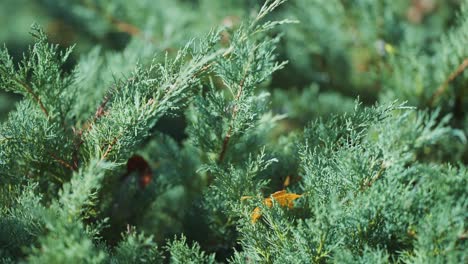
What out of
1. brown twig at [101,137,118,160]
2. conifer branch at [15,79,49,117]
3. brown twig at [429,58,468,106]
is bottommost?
brown twig at [429,58,468,106]

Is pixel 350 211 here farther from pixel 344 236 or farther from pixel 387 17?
pixel 387 17

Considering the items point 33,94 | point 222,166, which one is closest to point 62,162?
point 33,94

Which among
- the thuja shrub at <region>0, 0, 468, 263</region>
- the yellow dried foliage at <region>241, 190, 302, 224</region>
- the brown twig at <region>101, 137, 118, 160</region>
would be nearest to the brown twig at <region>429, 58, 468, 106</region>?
the thuja shrub at <region>0, 0, 468, 263</region>

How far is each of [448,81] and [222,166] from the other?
60 centimetres

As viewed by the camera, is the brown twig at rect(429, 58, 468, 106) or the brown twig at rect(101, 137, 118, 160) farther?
the brown twig at rect(429, 58, 468, 106)

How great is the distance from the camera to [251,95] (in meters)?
0.76

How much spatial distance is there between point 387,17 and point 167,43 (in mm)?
563

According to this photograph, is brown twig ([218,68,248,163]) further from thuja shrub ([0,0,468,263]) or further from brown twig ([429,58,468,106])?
brown twig ([429,58,468,106])

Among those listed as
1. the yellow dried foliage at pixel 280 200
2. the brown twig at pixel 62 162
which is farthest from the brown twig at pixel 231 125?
the brown twig at pixel 62 162

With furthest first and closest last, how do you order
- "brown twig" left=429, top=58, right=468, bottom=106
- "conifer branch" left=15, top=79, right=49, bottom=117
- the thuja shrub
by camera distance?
"brown twig" left=429, top=58, right=468, bottom=106 < "conifer branch" left=15, top=79, right=49, bottom=117 < the thuja shrub

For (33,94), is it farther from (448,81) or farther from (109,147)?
(448,81)

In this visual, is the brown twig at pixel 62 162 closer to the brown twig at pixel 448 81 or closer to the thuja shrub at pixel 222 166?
the thuja shrub at pixel 222 166

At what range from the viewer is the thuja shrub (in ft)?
2.16

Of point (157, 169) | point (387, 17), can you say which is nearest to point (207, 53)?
point (157, 169)
